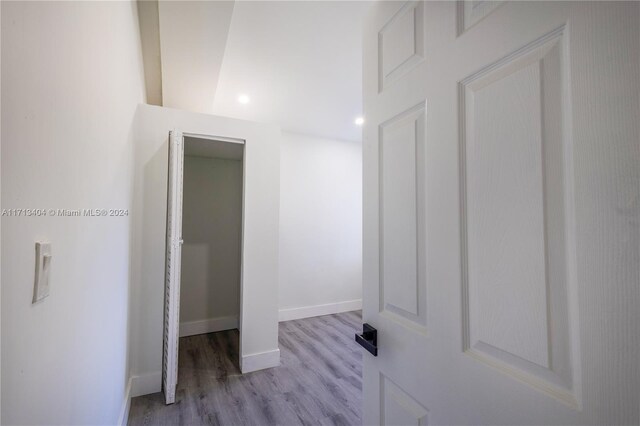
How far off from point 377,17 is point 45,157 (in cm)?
109

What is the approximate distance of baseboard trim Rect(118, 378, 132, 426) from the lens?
1.65m

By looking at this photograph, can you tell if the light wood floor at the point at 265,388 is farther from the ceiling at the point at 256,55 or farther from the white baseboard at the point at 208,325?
the ceiling at the point at 256,55

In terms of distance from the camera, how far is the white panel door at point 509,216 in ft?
1.38

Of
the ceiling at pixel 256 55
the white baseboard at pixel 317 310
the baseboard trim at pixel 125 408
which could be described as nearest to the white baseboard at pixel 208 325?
the white baseboard at pixel 317 310

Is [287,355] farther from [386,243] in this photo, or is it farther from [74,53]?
[74,53]

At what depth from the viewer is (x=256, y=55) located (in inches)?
87.1

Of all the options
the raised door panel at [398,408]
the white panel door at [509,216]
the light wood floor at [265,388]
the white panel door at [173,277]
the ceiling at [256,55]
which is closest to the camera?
the white panel door at [509,216]

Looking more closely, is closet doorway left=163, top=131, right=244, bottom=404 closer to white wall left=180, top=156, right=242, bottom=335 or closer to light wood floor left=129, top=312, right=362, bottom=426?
white wall left=180, top=156, right=242, bottom=335

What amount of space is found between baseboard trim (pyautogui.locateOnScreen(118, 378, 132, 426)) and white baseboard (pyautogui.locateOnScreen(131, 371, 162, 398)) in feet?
0.23

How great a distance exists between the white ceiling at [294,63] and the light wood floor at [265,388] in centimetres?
265

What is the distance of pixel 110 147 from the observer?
4.24ft

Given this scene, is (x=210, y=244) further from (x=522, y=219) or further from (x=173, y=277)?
(x=522, y=219)

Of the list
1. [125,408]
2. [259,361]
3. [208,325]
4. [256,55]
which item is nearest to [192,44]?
[256,55]

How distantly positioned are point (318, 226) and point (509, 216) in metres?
3.59
